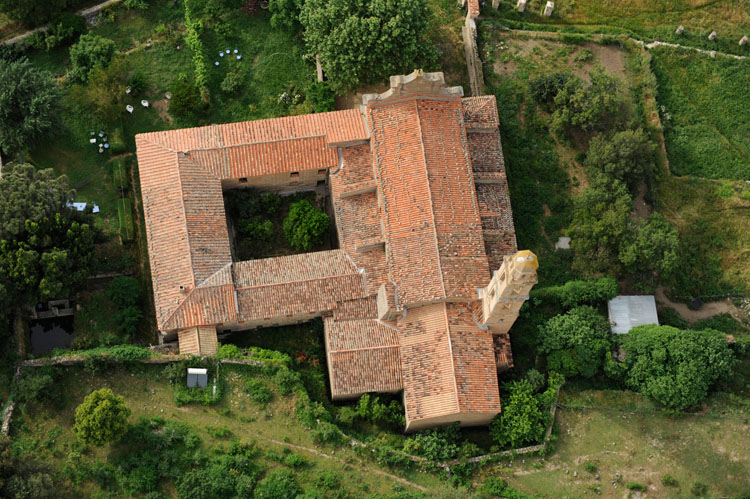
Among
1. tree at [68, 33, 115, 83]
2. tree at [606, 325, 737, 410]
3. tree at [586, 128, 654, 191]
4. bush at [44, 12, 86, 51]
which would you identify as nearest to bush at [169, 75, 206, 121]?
tree at [68, 33, 115, 83]

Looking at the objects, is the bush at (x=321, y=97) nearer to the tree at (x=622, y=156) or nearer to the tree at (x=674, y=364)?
the tree at (x=622, y=156)

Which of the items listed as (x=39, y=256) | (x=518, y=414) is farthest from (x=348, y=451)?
(x=39, y=256)

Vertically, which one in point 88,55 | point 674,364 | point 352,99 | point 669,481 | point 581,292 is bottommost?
point 669,481

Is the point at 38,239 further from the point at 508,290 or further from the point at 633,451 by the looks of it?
the point at 633,451

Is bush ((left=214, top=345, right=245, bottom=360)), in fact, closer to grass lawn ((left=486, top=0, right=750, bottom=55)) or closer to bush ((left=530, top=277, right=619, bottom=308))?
bush ((left=530, top=277, right=619, bottom=308))

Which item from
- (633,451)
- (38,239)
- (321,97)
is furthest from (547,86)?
(38,239)

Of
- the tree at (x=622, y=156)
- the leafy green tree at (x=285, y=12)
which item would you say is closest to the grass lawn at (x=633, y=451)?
the tree at (x=622, y=156)
